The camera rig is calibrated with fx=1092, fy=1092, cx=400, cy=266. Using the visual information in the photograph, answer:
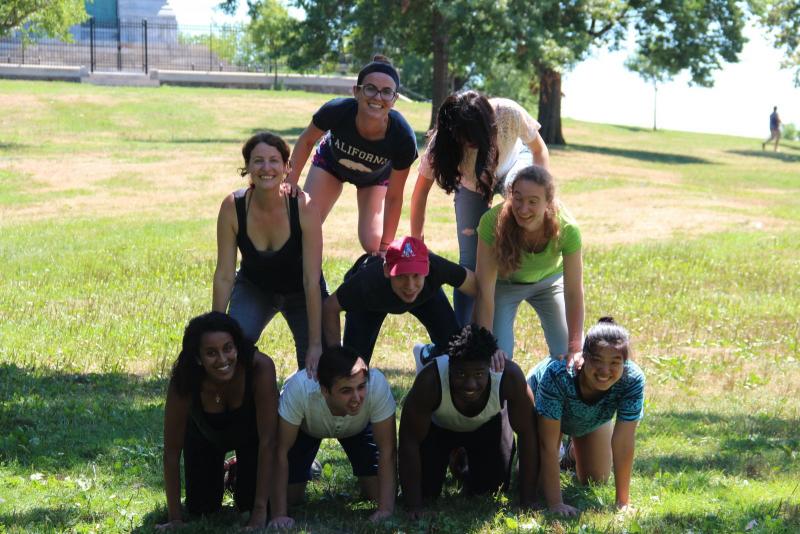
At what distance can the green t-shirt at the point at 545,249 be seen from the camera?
6020 millimetres

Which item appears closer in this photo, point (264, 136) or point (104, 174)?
point (264, 136)

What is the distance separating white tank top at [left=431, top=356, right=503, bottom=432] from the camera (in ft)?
17.9

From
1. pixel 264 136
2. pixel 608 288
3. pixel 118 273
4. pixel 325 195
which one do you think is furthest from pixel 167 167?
pixel 264 136

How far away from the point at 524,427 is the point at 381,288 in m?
1.08

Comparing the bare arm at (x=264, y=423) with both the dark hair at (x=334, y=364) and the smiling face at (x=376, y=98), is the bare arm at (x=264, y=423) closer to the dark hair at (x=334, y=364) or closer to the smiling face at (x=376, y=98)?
the dark hair at (x=334, y=364)

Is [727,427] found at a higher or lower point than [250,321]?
lower

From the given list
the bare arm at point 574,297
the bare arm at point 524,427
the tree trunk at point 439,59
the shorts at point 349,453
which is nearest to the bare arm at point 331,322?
the shorts at point 349,453

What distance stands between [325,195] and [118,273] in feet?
19.2

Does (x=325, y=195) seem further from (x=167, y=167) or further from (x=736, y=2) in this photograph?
(x=736, y=2)

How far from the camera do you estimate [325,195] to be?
7.50 meters

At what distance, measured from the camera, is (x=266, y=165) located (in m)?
5.73

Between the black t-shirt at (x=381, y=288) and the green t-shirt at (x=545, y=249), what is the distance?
0.92 feet

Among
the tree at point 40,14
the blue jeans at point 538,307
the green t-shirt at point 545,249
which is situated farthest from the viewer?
the tree at point 40,14

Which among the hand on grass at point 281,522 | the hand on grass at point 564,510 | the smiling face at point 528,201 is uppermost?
the smiling face at point 528,201
